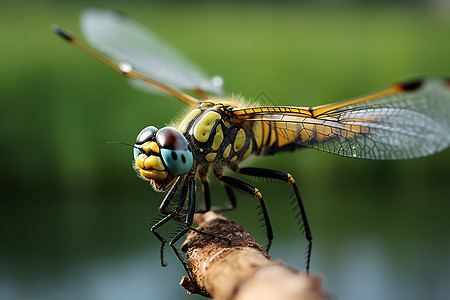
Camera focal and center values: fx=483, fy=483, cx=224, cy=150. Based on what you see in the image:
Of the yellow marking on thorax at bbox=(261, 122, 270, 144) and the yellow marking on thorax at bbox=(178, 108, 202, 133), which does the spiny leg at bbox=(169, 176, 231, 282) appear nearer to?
the yellow marking on thorax at bbox=(178, 108, 202, 133)

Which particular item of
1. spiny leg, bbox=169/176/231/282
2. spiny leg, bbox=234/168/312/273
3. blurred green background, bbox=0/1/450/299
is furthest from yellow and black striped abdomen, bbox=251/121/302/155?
blurred green background, bbox=0/1/450/299

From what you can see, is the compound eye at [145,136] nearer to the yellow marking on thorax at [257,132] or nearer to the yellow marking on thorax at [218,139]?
the yellow marking on thorax at [218,139]

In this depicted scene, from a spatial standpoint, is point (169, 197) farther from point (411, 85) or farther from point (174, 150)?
point (411, 85)

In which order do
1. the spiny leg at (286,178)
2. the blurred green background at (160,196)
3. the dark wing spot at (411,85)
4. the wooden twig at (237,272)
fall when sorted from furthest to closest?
the blurred green background at (160,196) < the spiny leg at (286,178) < the dark wing spot at (411,85) < the wooden twig at (237,272)

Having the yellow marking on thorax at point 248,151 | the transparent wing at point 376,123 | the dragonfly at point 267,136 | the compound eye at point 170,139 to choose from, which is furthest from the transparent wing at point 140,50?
the compound eye at point 170,139

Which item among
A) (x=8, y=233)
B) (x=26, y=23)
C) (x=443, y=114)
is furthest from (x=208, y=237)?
(x=26, y=23)

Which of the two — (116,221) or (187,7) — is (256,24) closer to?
(187,7)
